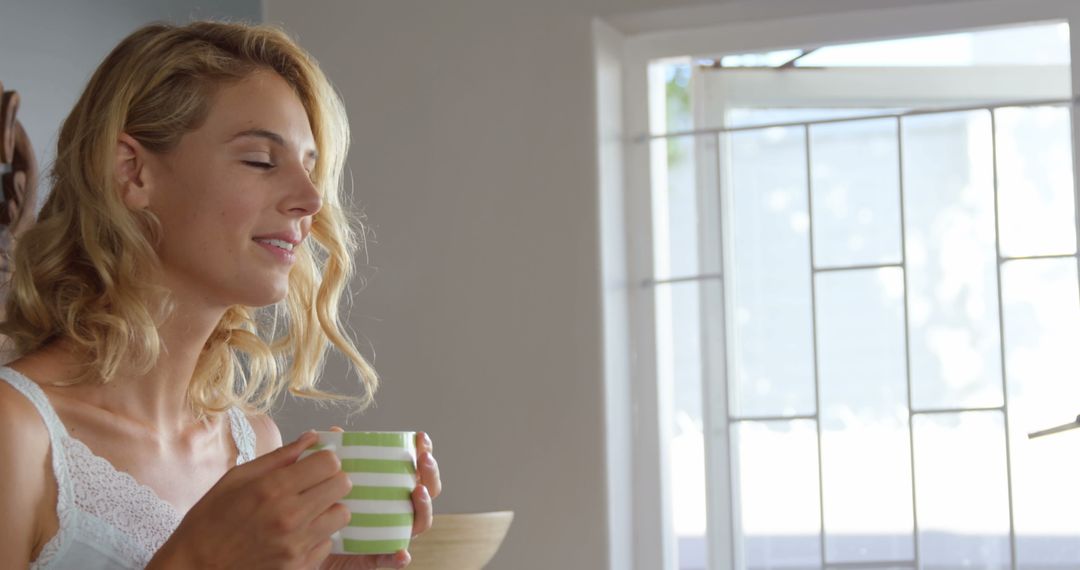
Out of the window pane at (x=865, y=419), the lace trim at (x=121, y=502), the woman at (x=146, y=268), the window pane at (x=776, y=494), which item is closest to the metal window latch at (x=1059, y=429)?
the window pane at (x=865, y=419)

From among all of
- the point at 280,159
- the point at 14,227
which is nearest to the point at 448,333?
the point at 14,227

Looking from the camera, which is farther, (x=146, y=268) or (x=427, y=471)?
(x=146, y=268)

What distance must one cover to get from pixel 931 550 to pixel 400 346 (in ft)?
3.94

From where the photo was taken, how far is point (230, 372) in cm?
142

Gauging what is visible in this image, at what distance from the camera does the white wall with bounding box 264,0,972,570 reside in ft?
8.35

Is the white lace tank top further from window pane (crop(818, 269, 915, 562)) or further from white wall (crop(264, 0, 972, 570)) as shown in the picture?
window pane (crop(818, 269, 915, 562))

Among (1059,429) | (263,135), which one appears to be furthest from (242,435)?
(1059,429)

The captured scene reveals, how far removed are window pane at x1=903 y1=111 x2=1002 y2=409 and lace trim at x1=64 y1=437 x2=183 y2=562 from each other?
1769 millimetres

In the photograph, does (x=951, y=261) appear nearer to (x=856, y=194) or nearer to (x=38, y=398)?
(x=856, y=194)

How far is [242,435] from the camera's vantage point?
4.72 ft

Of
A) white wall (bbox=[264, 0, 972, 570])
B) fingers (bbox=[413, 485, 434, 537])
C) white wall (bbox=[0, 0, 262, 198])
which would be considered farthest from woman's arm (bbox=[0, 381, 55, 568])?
white wall (bbox=[264, 0, 972, 570])

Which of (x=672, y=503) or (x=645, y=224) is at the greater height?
(x=645, y=224)

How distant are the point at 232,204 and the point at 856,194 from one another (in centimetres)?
173

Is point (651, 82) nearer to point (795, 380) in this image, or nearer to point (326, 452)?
point (795, 380)
